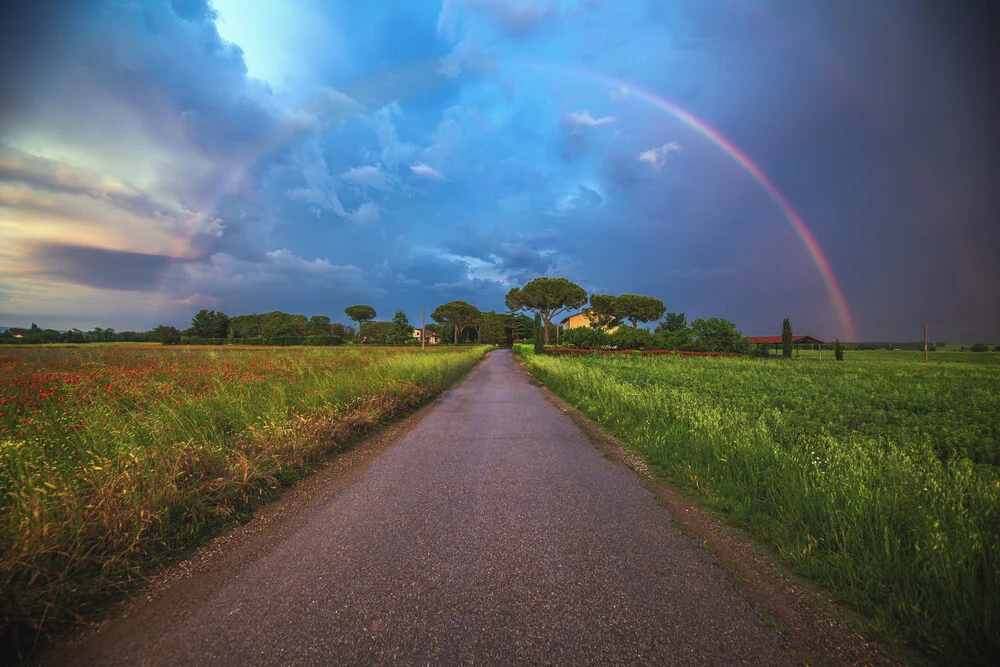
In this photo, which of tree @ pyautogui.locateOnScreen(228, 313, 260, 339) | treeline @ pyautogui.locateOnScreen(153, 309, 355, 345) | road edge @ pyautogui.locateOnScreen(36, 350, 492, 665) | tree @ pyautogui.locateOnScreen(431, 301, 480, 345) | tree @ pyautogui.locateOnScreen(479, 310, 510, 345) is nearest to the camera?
road edge @ pyautogui.locateOnScreen(36, 350, 492, 665)

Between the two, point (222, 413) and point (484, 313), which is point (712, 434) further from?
point (484, 313)

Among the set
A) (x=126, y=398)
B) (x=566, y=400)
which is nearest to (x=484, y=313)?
(x=566, y=400)

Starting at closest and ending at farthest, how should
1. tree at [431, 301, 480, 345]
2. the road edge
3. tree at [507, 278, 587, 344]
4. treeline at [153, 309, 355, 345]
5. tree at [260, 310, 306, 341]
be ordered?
the road edge
tree at [507, 278, 587, 344]
treeline at [153, 309, 355, 345]
tree at [260, 310, 306, 341]
tree at [431, 301, 480, 345]

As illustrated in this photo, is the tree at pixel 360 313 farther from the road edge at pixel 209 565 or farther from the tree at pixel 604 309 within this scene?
the road edge at pixel 209 565

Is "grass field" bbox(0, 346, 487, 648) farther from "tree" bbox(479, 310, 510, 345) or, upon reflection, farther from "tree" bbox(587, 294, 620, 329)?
"tree" bbox(479, 310, 510, 345)

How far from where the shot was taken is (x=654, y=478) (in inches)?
191

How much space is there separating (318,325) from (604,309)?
Answer: 70739mm

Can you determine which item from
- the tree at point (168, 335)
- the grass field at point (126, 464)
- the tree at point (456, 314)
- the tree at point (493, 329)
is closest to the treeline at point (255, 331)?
the tree at point (168, 335)

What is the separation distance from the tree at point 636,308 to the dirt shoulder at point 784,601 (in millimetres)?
65586

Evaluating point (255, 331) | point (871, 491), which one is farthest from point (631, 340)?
point (255, 331)

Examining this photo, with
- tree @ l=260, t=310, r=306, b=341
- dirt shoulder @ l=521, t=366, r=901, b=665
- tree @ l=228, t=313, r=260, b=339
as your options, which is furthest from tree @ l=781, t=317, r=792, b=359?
tree @ l=228, t=313, r=260, b=339

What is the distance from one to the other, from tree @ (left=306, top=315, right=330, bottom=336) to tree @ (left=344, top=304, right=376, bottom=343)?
20.4 feet

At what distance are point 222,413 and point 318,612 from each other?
14.7 feet

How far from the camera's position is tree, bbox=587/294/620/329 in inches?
2564
